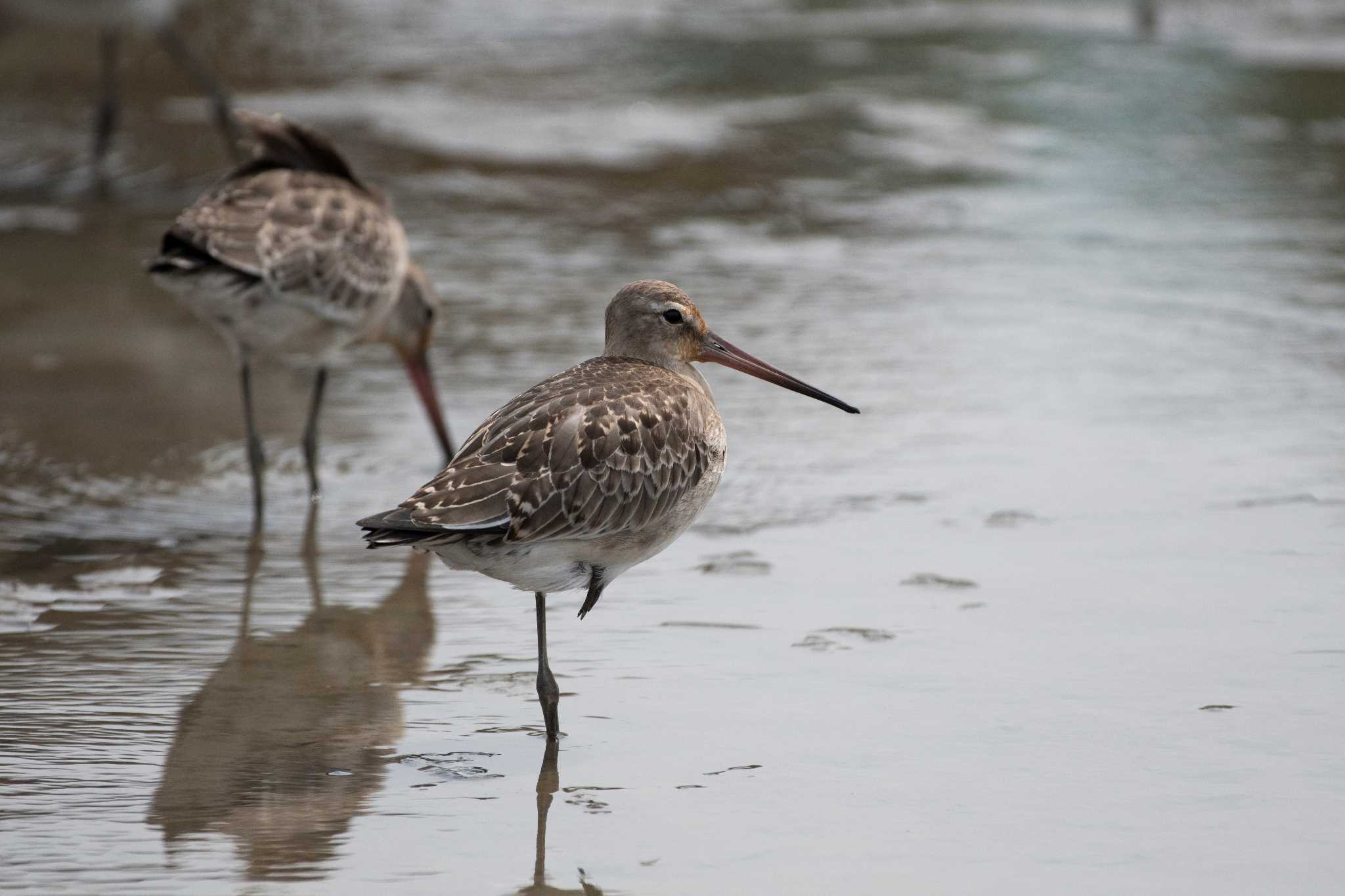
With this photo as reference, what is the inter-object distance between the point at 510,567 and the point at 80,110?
10120 millimetres

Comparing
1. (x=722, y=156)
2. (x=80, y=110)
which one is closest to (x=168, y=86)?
(x=80, y=110)

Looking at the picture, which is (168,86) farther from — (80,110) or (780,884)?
(780,884)

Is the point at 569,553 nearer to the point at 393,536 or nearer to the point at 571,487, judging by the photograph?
the point at 571,487

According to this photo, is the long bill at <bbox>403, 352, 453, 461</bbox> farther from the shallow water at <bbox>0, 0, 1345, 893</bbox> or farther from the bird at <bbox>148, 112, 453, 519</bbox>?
the shallow water at <bbox>0, 0, 1345, 893</bbox>

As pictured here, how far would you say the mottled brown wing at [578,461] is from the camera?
4.52 meters

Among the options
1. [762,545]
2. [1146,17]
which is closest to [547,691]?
[762,545]

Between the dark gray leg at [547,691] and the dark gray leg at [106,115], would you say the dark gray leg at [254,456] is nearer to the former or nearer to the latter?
the dark gray leg at [547,691]

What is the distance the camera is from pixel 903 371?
8094 millimetres

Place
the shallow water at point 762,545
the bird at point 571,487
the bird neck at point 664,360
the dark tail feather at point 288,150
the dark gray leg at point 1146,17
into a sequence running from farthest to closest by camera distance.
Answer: the dark gray leg at point 1146,17
the dark tail feather at point 288,150
the bird neck at point 664,360
the bird at point 571,487
the shallow water at point 762,545

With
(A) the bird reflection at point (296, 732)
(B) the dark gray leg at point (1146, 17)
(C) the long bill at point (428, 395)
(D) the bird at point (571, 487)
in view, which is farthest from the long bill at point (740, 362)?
(B) the dark gray leg at point (1146, 17)

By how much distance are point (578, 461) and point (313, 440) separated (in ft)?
8.31

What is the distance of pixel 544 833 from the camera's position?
4234 mm

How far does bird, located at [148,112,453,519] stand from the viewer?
6660mm

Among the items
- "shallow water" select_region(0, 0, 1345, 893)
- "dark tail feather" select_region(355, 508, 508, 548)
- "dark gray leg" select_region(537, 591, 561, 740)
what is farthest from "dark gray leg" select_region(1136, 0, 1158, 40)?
"dark tail feather" select_region(355, 508, 508, 548)
